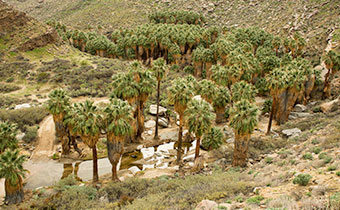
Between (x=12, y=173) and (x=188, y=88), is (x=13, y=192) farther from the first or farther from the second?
(x=188, y=88)

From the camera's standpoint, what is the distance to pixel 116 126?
81.0 feet

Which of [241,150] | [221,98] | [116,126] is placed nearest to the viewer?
[116,126]

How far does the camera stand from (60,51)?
210ft

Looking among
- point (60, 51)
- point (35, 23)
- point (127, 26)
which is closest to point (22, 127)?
point (60, 51)

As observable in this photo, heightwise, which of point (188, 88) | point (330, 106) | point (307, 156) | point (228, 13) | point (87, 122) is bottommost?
point (330, 106)

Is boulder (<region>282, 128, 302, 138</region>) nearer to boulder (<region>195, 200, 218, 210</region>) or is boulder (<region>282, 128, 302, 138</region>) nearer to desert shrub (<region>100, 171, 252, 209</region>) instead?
desert shrub (<region>100, 171, 252, 209</region>)

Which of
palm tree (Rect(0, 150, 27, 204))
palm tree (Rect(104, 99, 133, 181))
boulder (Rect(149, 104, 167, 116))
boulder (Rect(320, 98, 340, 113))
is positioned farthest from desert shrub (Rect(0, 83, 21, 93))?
boulder (Rect(320, 98, 340, 113))

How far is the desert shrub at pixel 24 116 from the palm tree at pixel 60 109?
8026 mm

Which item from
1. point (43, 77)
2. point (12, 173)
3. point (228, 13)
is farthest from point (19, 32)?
point (228, 13)

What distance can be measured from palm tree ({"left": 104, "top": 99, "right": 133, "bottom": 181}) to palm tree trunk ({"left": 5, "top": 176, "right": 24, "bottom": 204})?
8.31 metres

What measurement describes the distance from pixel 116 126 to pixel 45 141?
16138mm

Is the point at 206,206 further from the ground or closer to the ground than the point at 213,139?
further from the ground

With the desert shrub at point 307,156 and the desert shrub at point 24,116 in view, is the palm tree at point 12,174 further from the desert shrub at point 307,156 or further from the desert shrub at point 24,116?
the desert shrub at point 307,156

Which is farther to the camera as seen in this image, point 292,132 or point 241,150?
point 292,132
